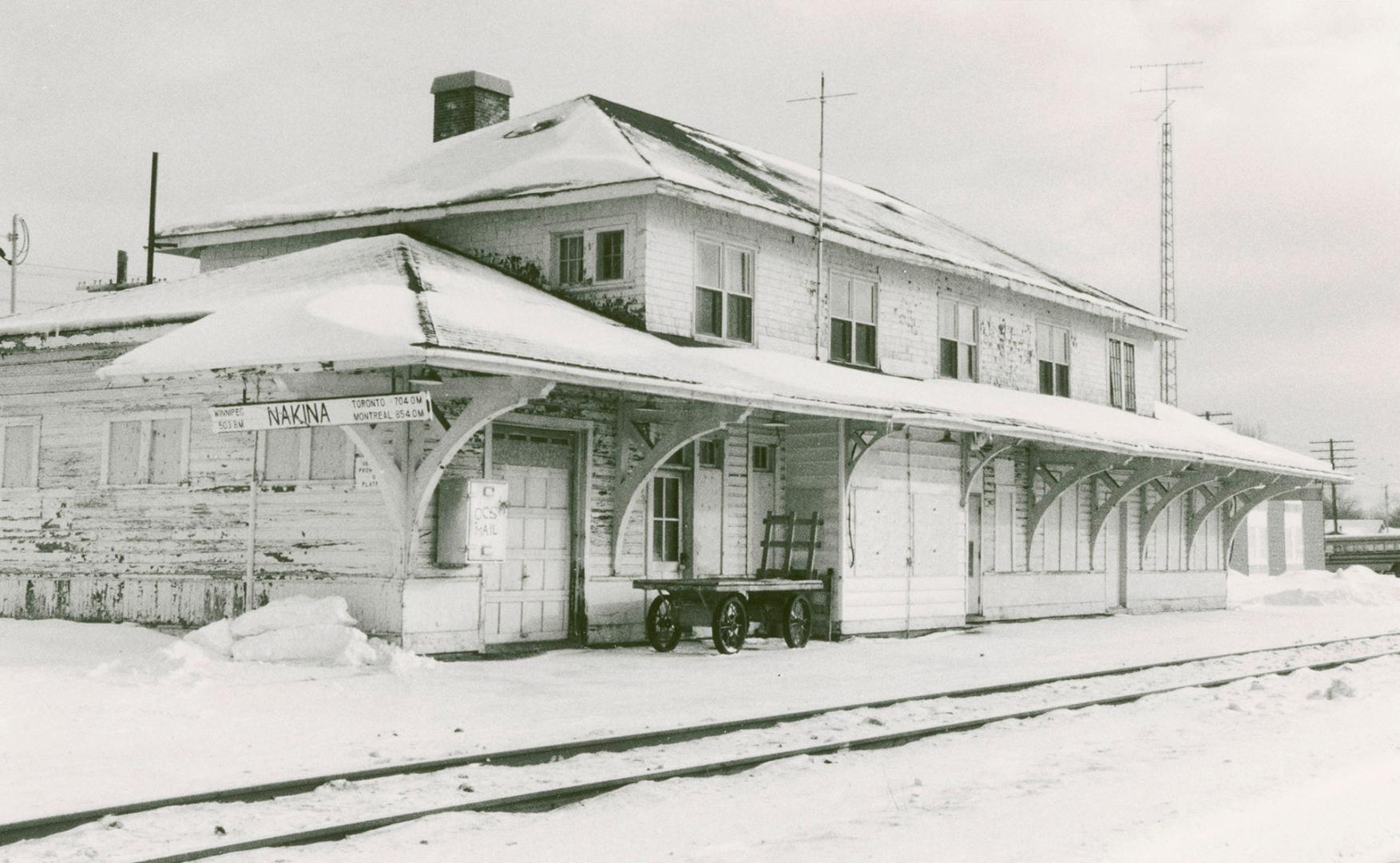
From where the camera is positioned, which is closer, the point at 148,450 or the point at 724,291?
the point at 148,450

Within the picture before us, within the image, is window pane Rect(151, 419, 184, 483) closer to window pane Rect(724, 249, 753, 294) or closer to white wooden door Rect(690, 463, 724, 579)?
white wooden door Rect(690, 463, 724, 579)

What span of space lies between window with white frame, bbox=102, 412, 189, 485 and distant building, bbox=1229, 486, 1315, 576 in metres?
40.3

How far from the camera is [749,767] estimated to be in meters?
9.19

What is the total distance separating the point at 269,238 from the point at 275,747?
12749 mm

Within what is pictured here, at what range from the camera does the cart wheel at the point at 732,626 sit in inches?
655

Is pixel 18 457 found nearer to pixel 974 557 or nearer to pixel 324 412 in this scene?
pixel 324 412

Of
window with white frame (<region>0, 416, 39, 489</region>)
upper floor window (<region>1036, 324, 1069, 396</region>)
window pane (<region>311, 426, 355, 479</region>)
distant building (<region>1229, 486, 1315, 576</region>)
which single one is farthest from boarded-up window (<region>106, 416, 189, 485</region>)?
distant building (<region>1229, 486, 1315, 576</region>)

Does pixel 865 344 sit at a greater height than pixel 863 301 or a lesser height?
lesser

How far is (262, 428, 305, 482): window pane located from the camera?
1606 cm

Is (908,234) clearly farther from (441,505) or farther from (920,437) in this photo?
(441,505)

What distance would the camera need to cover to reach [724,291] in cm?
1938

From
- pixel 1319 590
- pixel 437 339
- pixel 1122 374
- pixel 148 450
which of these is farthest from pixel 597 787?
pixel 1319 590

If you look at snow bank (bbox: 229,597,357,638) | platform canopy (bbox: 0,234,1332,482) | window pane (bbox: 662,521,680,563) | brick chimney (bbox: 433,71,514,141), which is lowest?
snow bank (bbox: 229,597,357,638)

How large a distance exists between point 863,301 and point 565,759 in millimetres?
13737
